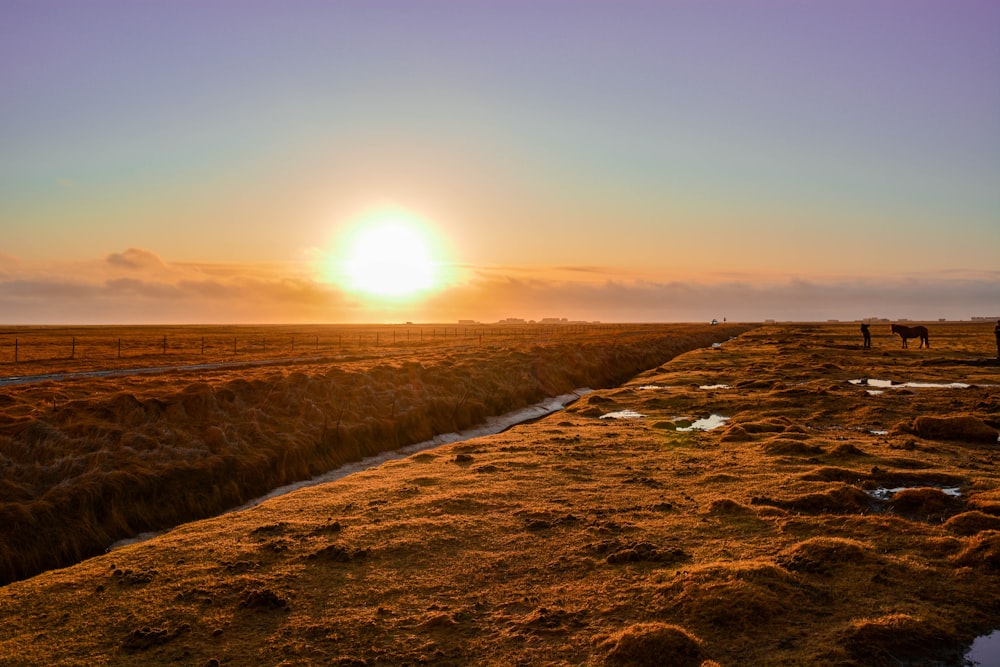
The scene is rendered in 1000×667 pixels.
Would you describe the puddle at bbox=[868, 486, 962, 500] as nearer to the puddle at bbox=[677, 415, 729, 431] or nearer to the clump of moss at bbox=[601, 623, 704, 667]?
the clump of moss at bbox=[601, 623, 704, 667]

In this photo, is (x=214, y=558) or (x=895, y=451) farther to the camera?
(x=895, y=451)

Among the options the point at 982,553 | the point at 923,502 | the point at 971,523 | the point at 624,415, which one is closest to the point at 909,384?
the point at 624,415

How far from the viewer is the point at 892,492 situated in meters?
17.3

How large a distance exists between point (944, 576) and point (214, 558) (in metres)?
15.1

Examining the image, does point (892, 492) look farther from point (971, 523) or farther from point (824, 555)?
point (824, 555)

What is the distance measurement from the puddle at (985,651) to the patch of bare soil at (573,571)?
210 millimetres

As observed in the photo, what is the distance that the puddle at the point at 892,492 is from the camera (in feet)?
55.4

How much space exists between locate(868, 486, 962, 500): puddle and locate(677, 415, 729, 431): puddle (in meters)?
11.0

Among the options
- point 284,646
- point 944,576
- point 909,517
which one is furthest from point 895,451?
point 284,646

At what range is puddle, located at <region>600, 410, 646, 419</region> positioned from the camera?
3341 centimetres

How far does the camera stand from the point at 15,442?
876 inches

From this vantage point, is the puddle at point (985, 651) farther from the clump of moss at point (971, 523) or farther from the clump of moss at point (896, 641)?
the clump of moss at point (971, 523)

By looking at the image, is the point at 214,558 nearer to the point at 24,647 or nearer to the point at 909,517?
the point at 24,647

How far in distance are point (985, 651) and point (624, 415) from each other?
24.5 m
